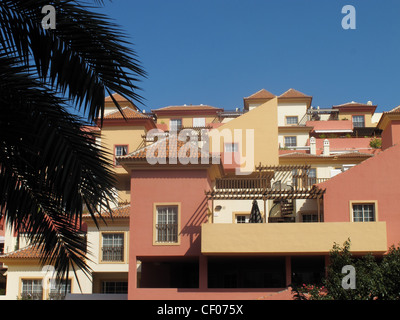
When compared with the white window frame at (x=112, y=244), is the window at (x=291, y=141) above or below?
above

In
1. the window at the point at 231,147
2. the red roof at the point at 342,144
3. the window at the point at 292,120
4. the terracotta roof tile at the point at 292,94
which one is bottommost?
the window at the point at 231,147

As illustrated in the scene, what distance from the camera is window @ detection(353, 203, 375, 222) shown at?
30.8 metres

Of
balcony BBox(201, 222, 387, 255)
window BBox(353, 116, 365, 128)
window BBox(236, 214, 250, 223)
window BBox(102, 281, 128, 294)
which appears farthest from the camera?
window BBox(353, 116, 365, 128)

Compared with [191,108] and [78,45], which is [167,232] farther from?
[191,108]

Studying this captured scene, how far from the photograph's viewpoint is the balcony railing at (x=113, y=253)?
131ft

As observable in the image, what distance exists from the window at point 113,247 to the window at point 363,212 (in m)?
15.1

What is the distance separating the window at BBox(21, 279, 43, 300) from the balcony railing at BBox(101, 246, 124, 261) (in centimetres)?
442

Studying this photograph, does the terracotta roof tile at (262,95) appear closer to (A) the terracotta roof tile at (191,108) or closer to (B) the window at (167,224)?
(A) the terracotta roof tile at (191,108)

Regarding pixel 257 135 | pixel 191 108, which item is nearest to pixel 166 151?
pixel 257 135

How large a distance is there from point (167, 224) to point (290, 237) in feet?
18.8

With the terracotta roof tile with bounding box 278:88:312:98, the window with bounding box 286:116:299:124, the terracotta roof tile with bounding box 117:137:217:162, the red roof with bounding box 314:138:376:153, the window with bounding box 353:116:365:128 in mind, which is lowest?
the terracotta roof tile with bounding box 117:137:217:162

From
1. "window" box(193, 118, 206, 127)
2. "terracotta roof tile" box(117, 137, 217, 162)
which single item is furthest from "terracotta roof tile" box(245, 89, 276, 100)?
"terracotta roof tile" box(117, 137, 217, 162)

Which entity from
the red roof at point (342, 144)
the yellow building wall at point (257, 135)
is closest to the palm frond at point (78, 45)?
the yellow building wall at point (257, 135)

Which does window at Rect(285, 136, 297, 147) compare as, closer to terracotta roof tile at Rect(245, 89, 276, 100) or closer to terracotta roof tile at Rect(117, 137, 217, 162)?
terracotta roof tile at Rect(245, 89, 276, 100)
